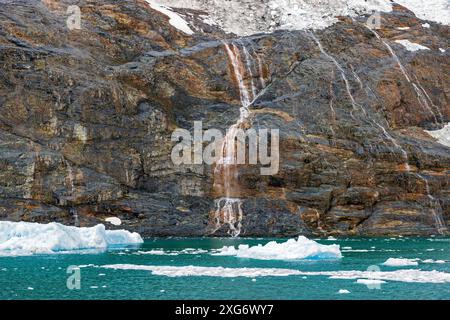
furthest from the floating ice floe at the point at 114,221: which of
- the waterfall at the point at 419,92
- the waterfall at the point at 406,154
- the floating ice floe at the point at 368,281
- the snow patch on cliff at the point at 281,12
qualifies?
the waterfall at the point at 419,92

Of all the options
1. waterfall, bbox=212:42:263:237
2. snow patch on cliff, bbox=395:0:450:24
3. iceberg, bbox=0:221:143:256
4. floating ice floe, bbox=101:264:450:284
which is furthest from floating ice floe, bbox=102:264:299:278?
snow patch on cliff, bbox=395:0:450:24

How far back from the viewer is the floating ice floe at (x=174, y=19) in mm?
71812

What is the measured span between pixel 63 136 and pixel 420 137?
38728 mm

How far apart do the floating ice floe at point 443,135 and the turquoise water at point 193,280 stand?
29307mm

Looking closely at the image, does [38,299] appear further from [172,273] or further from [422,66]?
[422,66]

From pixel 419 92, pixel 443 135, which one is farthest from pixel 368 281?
pixel 419 92

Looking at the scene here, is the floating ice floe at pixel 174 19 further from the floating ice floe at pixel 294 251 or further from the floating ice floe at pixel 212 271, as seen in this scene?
the floating ice floe at pixel 212 271

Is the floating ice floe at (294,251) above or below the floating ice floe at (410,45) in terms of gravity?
below

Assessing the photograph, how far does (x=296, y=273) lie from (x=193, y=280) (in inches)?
215

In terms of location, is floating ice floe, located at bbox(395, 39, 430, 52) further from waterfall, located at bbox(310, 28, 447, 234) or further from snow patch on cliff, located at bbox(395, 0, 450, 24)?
snow patch on cliff, located at bbox(395, 0, 450, 24)

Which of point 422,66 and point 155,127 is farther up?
point 422,66

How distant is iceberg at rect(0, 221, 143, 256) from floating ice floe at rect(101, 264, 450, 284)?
1144 cm
